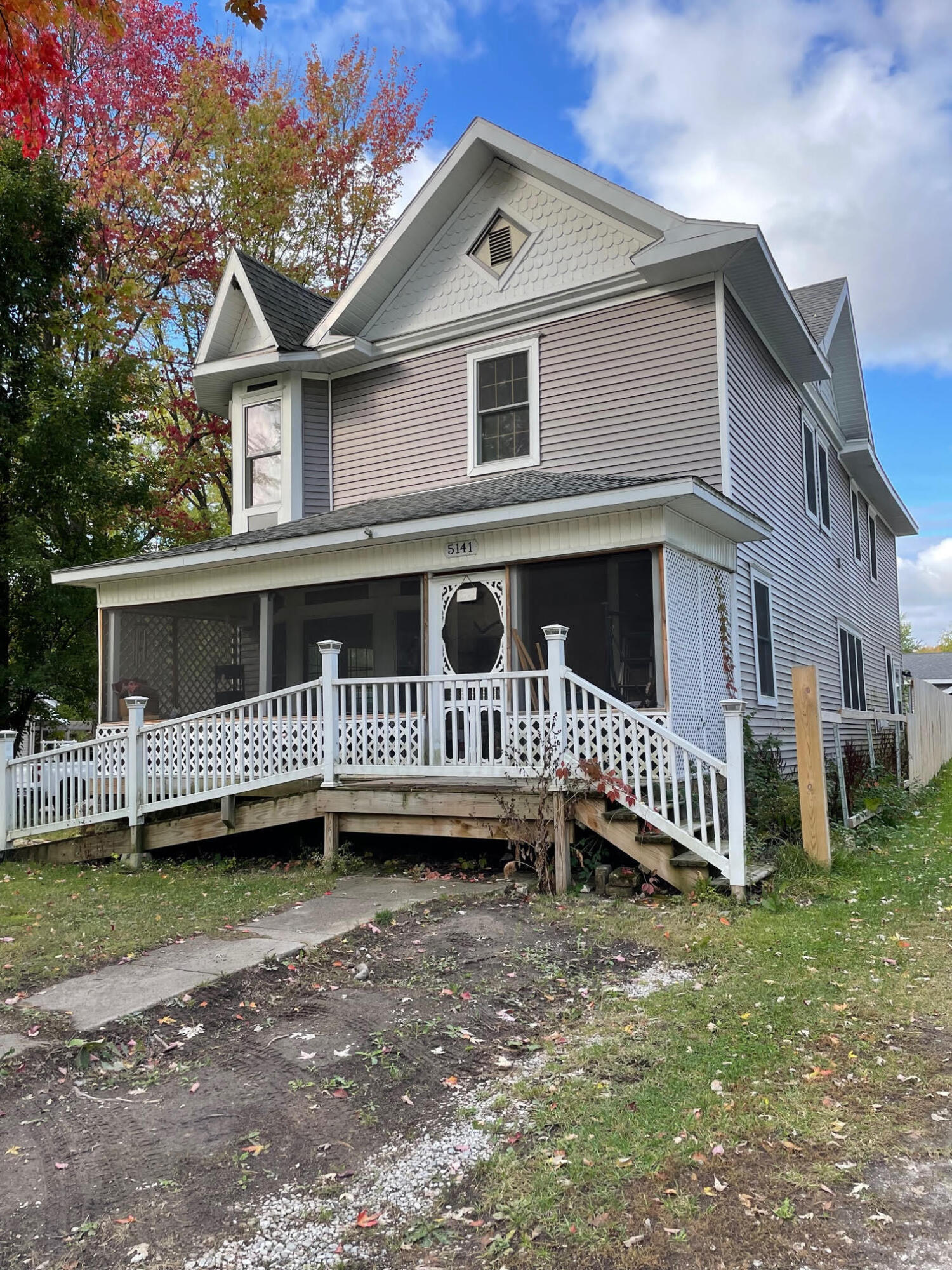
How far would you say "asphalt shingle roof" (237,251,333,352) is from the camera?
579 inches

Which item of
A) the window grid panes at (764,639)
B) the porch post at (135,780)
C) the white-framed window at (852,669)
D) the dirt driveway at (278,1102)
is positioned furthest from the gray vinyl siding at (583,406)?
the white-framed window at (852,669)

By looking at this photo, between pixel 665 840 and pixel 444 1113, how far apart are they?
4.32 metres

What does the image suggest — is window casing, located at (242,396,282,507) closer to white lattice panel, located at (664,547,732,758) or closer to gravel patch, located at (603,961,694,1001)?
white lattice panel, located at (664,547,732,758)

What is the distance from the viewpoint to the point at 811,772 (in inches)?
335

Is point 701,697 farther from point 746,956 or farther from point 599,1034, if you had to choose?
point 599,1034

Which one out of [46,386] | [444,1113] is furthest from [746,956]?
[46,386]

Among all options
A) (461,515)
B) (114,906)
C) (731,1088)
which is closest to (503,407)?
(461,515)

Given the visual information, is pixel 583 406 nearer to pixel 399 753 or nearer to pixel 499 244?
pixel 499 244

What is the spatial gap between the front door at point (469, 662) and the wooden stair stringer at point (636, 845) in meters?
1.04

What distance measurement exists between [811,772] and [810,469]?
30.0ft

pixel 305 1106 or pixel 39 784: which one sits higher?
pixel 39 784

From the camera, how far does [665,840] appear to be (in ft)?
26.5

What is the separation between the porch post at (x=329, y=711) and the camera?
33.0 ft

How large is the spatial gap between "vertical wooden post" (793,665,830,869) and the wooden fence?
32.7 ft
